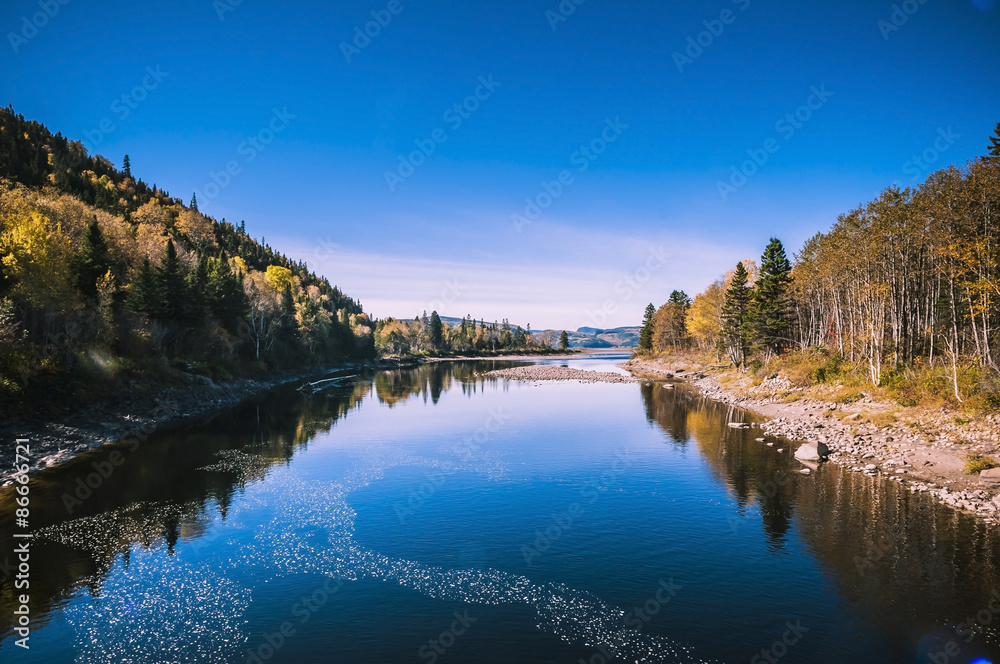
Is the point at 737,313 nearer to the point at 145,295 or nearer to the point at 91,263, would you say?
the point at 145,295

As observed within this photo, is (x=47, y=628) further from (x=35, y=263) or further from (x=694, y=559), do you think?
(x=35, y=263)

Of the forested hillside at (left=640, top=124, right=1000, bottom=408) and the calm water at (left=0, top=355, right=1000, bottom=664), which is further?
the forested hillside at (left=640, top=124, right=1000, bottom=408)

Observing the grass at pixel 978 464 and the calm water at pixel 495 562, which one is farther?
the grass at pixel 978 464

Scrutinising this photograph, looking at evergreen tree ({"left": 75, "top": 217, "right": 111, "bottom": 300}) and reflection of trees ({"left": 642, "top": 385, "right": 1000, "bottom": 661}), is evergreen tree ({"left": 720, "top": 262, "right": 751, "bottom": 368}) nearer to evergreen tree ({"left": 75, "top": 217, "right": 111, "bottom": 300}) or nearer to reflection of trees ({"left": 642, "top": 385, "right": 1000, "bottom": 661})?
reflection of trees ({"left": 642, "top": 385, "right": 1000, "bottom": 661})

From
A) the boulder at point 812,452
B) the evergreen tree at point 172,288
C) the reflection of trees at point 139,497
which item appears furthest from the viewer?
the evergreen tree at point 172,288

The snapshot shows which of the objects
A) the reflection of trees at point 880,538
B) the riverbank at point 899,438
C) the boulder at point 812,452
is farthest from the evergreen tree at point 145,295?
the boulder at point 812,452

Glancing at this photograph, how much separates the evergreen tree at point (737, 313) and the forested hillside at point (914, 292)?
9.13 metres

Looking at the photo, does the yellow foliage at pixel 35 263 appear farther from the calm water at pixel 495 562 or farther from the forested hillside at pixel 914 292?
the forested hillside at pixel 914 292

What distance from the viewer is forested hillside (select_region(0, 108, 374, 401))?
38625mm

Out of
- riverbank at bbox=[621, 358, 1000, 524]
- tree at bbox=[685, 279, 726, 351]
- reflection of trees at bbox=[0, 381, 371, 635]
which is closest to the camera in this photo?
reflection of trees at bbox=[0, 381, 371, 635]

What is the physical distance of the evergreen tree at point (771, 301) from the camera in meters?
67.8

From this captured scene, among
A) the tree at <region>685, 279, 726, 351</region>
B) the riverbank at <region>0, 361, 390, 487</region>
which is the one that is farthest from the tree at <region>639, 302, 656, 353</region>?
the riverbank at <region>0, 361, 390, 487</region>

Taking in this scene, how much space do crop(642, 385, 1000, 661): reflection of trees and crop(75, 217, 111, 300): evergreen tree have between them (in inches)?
2334

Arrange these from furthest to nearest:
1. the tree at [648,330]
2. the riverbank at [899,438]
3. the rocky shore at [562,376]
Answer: the tree at [648,330]
the rocky shore at [562,376]
the riverbank at [899,438]
